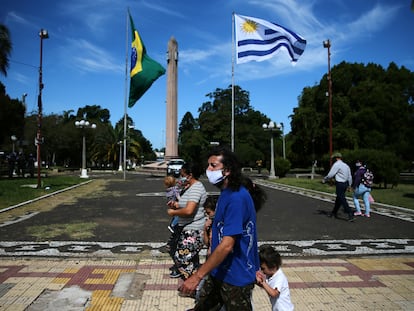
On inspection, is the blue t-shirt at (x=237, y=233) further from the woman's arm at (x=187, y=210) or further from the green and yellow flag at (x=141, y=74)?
the green and yellow flag at (x=141, y=74)

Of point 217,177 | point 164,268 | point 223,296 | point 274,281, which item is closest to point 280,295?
point 274,281

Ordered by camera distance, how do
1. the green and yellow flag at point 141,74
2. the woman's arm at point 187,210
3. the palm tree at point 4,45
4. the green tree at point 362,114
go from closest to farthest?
the woman's arm at point 187,210 < the green and yellow flag at point 141,74 < the palm tree at point 4,45 < the green tree at point 362,114

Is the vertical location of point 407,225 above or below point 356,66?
below

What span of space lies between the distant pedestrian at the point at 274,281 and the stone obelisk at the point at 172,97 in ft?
134

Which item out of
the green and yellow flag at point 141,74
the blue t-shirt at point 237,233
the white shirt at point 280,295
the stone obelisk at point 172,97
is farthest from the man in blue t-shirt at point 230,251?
the stone obelisk at point 172,97

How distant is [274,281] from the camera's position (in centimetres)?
311

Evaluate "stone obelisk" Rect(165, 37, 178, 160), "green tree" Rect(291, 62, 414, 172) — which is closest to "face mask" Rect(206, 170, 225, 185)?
"green tree" Rect(291, 62, 414, 172)

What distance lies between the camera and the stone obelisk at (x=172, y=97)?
1689 inches

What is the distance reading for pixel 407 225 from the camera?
31.4ft

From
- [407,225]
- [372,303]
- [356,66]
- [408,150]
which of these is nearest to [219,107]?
[356,66]

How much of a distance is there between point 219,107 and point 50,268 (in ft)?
257

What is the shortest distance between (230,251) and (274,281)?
2.60 feet

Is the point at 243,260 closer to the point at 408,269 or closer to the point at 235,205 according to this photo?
the point at 235,205

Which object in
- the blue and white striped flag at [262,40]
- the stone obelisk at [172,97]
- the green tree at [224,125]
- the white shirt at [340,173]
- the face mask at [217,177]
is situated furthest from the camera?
the green tree at [224,125]
